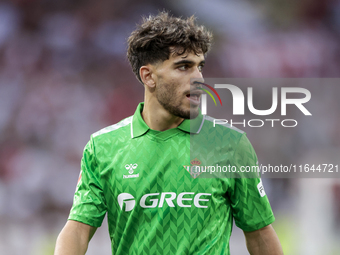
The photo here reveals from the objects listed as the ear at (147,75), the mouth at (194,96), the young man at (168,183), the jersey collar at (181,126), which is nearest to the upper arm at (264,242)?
the young man at (168,183)

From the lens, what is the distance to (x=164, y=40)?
238 centimetres

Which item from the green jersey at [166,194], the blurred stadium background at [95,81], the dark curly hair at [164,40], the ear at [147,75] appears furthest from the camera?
the blurred stadium background at [95,81]

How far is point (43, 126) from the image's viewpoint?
17.8ft

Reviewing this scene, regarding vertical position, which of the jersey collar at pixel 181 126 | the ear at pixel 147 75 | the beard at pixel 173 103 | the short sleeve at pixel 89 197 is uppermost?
the ear at pixel 147 75

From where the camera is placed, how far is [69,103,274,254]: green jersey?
2.25 m

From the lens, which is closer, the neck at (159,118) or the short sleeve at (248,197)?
the short sleeve at (248,197)

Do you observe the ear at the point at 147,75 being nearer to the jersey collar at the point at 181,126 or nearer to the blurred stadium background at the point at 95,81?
the jersey collar at the point at 181,126

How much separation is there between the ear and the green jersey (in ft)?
0.84

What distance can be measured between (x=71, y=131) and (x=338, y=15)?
154 inches

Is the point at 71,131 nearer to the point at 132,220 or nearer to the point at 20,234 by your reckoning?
the point at 20,234

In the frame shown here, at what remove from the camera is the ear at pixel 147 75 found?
2457 millimetres

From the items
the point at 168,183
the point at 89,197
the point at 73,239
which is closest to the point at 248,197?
the point at 168,183

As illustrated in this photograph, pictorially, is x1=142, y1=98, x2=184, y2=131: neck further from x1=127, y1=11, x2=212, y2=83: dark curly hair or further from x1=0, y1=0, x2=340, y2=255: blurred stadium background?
x1=0, y1=0, x2=340, y2=255: blurred stadium background

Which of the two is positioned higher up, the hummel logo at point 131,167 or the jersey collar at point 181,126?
the jersey collar at point 181,126
